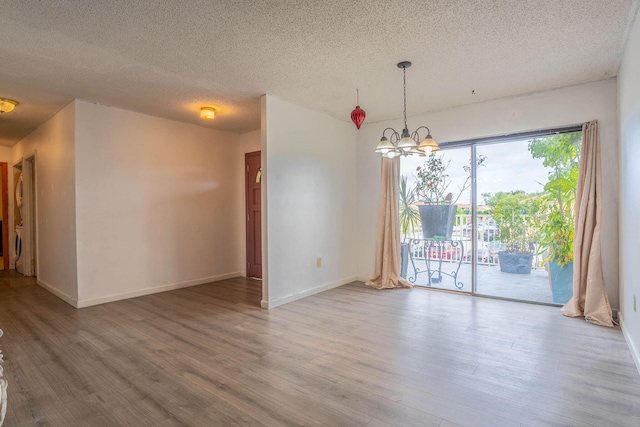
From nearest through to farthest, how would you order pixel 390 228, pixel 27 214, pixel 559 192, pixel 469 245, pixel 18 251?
pixel 559 192, pixel 469 245, pixel 390 228, pixel 27 214, pixel 18 251

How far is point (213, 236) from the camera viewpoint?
18.5 feet

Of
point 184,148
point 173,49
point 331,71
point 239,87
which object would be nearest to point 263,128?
point 239,87

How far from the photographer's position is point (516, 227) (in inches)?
169

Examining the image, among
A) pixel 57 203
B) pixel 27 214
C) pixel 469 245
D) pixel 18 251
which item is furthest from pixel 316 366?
pixel 18 251

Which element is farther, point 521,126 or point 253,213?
point 253,213

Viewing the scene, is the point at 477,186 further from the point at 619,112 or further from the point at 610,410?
the point at 610,410

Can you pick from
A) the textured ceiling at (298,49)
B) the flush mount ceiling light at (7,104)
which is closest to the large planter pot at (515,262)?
the textured ceiling at (298,49)

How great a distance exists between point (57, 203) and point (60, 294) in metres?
1.23

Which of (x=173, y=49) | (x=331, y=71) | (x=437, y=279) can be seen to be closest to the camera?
(x=173, y=49)

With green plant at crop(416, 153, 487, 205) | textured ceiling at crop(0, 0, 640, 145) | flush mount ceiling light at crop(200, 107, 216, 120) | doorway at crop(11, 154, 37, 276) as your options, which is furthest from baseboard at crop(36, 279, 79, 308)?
green plant at crop(416, 153, 487, 205)

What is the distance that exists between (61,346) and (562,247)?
5.34m

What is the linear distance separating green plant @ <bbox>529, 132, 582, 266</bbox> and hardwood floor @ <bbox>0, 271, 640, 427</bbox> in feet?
2.63

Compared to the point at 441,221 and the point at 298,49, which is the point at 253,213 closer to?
the point at 441,221

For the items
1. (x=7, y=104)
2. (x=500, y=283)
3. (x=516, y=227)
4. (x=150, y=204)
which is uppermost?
(x=7, y=104)
